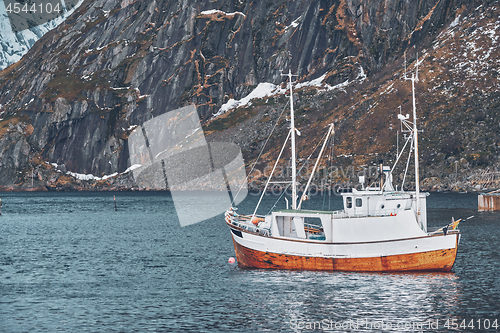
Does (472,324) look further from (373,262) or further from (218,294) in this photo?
(218,294)

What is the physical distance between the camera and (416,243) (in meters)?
51.1

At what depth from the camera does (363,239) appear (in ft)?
170

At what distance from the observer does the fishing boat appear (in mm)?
51438

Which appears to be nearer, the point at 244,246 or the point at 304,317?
the point at 304,317

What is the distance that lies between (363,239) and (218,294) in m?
14.7

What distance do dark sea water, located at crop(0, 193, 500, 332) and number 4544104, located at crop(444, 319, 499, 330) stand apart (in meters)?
0.13

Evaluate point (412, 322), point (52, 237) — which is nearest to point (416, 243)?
point (412, 322)

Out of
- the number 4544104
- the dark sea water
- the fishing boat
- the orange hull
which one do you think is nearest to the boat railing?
the fishing boat

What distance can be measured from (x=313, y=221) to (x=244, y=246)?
59.9m

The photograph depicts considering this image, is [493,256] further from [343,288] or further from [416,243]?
[343,288]

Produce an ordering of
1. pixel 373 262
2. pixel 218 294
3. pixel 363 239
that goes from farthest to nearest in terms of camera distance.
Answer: pixel 373 262 → pixel 363 239 → pixel 218 294

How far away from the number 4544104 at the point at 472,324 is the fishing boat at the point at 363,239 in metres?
12.4

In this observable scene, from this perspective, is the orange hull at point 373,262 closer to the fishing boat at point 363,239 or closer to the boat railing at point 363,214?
the fishing boat at point 363,239

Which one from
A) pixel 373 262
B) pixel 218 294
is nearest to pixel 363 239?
pixel 373 262
